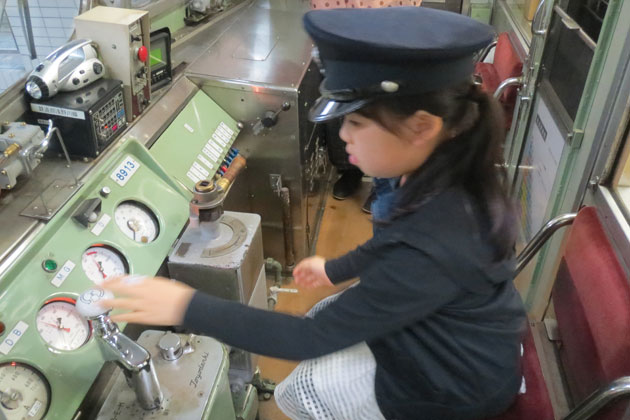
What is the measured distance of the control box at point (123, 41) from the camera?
1.46m

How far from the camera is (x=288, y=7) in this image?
2695mm

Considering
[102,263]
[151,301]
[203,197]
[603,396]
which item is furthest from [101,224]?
[603,396]

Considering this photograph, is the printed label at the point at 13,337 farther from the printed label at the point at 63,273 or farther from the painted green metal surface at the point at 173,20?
the painted green metal surface at the point at 173,20

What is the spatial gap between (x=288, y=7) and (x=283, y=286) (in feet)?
4.91

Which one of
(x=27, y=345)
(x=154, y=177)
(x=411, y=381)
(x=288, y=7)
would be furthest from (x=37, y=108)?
(x=288, y=7)

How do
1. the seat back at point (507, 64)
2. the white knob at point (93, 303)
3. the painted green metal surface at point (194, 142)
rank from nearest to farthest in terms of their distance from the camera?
the white knob at point (93, 303), the painted green metal surface at point (194, 142), the seat back at point (507, 64)

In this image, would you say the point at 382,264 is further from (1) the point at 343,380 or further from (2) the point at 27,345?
(2) the point at 27,345

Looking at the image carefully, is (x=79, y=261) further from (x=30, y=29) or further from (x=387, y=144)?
(x=30, y=29)

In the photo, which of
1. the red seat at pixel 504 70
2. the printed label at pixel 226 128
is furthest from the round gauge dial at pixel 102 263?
the red seat at pixel 504 70

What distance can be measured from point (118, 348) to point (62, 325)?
20 centimetres

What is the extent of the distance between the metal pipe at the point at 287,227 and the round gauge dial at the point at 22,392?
3.95ft

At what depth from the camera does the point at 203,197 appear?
133 centimetres

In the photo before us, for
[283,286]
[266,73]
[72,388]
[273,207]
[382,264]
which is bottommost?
[283,286]

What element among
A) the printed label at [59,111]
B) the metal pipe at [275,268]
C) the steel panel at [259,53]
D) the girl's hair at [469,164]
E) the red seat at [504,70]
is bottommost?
the metal pipe at [275,268]
